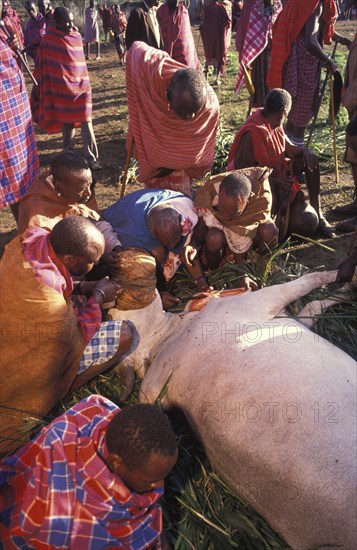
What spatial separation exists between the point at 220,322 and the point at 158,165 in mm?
2340

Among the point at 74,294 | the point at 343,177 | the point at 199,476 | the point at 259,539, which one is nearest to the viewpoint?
the point at 259,539

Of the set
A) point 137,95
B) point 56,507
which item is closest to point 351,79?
point 137,95

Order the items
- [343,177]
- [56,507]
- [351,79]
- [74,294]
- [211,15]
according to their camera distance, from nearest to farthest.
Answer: [56,507], [74,294], [351,79], [343,177], [211,15]

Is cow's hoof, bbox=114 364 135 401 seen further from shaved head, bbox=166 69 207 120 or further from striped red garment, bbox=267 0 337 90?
striped red garment, bbox=267 0 337 90

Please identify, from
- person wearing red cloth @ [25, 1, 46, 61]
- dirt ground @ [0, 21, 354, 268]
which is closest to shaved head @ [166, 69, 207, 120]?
dirt ground @ [0, 21, 354, 268]

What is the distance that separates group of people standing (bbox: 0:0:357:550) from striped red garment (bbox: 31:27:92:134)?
0.02 meters

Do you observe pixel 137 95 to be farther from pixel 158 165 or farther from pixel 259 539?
pixel 259 539

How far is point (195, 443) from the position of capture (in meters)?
2.48

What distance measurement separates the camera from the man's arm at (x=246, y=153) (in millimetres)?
Answer: 4430

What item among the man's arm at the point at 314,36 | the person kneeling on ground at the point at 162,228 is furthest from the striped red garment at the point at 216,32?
the person kneeling on ground at the point at 162,228

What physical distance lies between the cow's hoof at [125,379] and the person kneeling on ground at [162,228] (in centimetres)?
72

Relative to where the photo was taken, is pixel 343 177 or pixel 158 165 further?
pixel 343 177

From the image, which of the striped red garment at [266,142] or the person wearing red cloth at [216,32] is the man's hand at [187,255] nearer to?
the striped red garment at [266,142]

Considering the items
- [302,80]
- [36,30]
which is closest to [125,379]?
[302,80]
